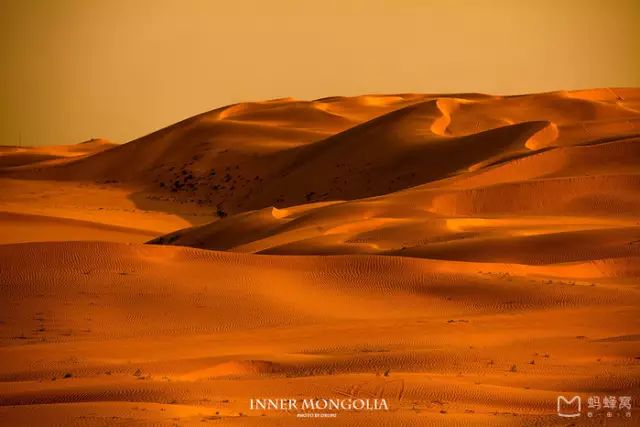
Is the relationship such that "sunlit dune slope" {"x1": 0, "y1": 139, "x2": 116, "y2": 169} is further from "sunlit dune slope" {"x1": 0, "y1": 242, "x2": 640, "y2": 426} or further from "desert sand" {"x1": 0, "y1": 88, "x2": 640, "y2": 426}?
"sunlit dune slope" {"x1": 0, "y1": 242, "x2": 640, "y2": 426}

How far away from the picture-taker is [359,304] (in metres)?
13.1

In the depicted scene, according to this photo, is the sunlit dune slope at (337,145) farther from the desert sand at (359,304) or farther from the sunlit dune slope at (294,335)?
the sunlit dune slope at (294,335)

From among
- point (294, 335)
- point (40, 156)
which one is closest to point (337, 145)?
point (40, 156)

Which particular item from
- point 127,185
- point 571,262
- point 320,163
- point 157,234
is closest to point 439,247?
point 571,262

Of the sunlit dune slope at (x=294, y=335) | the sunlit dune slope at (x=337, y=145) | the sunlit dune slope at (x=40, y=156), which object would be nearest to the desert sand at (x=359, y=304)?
the sunlit dune slope at (x=294, y=335)

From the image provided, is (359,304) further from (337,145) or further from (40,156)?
(40,156)

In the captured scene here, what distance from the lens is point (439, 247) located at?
664 inches

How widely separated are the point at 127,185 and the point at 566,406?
36.5 meters

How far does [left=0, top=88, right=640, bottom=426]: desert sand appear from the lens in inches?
306

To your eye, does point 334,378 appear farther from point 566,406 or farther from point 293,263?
point 293,263

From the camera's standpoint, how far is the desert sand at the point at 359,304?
25.5ft

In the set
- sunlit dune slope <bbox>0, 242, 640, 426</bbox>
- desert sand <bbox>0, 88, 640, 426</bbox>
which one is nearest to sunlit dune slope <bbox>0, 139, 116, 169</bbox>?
desert sand <bbox>0, 88, 640, 426</bbox>

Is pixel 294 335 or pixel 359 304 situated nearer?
pixel 294 335

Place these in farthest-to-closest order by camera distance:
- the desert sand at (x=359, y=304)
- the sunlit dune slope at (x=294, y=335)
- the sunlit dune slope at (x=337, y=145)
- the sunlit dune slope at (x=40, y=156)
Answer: the sunlit dune slope at (x=40, y=156) < the sunlit dune slope at (x=337, y=145) < the desert sand at (x=359, y=304) < the sunlit dune slope at (x=294, y=335)
